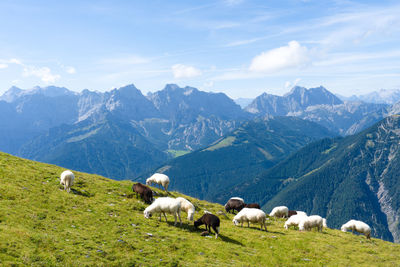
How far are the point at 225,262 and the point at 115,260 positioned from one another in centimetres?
882

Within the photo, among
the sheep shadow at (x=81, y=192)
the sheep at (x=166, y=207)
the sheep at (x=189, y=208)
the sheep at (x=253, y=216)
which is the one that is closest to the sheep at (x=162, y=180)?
the sheep at (x=189, y=208)

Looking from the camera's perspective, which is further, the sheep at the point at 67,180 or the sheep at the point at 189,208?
the sheep at the point at 67,180

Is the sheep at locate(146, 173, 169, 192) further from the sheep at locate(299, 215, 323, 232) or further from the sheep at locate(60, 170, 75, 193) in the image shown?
the sheep at locate(299, 215, 323, 232)

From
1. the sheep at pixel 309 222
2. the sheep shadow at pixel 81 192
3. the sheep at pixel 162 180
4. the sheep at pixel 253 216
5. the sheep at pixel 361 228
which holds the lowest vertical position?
the sheep at pixel 361 228

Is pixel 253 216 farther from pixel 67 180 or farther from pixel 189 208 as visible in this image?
pixel 67 180

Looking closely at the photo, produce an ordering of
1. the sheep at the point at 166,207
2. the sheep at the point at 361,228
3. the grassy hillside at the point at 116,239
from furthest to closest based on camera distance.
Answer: the sheep at the point at 361,228 → the sheep at the point at 166,207 → the grassy hillside at the point at 116,239

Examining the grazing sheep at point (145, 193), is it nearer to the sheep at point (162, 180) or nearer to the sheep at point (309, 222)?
the sheep at point (162, 180)

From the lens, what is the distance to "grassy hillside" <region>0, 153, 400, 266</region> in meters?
17.8

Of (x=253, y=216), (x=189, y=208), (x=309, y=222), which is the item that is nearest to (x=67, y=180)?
(x=189, y=208)

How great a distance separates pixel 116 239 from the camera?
Result: 2145 centimetres

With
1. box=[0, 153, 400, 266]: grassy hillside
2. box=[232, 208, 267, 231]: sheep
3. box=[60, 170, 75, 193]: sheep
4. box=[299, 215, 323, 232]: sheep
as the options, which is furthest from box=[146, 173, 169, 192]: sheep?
box=[299, 215, 323, 232]: sheep

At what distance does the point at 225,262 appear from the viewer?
21.0m

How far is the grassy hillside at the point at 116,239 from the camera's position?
702 inches

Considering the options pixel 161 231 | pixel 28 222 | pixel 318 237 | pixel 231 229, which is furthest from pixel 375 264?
pixel 28 222
